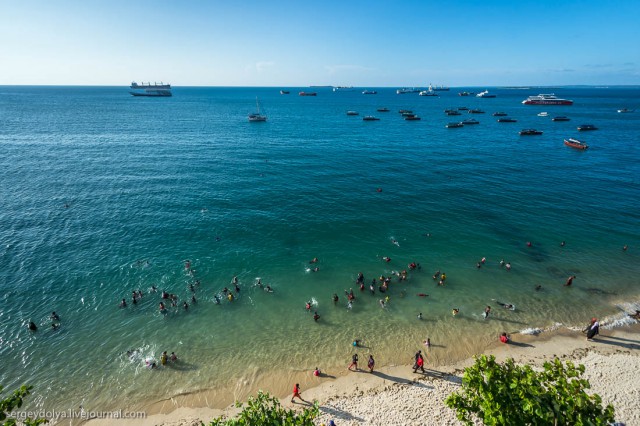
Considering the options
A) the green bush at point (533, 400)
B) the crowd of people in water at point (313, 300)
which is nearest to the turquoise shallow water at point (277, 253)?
the crowd of people in water at point (313, 300)

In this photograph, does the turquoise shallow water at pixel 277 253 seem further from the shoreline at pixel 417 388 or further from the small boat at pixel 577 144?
the small boat at pixel 577 144

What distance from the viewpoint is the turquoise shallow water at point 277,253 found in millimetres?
31422

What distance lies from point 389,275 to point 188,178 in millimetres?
55024

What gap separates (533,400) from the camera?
1472 cm

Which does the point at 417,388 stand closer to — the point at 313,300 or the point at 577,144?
the point at 313,300

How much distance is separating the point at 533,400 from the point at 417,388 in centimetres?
1422

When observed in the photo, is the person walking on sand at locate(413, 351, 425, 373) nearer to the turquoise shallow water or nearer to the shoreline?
the shoreline

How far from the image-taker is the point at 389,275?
139 ft

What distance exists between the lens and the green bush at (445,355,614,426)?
1433 centimetres

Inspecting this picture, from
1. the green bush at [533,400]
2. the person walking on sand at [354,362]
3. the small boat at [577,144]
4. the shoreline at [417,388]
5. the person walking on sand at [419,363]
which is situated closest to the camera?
the green bush at [533,400]

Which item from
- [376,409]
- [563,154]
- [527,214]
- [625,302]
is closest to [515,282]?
[625,302]

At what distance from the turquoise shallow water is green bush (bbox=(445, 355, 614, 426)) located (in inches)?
584

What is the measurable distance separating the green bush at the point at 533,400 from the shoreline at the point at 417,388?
9743 millimetres

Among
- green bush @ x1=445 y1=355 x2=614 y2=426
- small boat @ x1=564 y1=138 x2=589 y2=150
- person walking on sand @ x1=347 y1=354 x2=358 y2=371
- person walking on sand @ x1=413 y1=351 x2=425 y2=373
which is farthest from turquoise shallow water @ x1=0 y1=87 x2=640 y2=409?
green bush @ x1=445 y1=355 x2=614 y2=426
